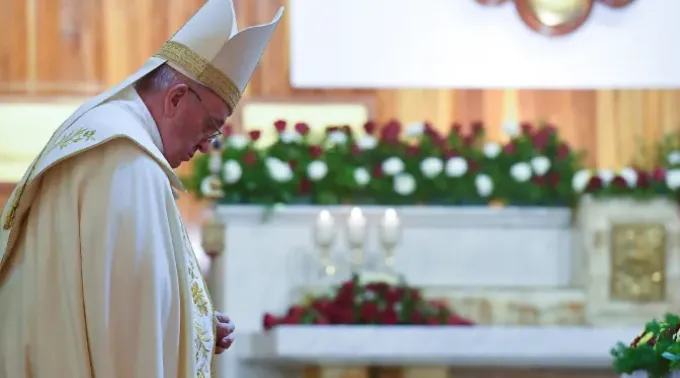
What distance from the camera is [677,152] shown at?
618cm

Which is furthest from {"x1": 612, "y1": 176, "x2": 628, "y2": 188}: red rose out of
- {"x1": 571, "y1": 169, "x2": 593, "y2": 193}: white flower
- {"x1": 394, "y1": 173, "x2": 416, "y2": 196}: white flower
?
{"x1": 394, "y1": 173, "x2": 416, "y2": 196}: white flower

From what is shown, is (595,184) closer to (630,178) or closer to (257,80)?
(630,178)

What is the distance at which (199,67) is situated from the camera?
2809mm

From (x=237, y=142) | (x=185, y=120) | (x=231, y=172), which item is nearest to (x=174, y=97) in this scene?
(x=185, y=120)

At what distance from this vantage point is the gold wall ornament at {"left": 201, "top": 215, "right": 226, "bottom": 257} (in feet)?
17.3

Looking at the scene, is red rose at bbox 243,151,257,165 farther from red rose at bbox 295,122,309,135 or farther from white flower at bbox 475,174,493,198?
white flower at bbox 475,174,493,198

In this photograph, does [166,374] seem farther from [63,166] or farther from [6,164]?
[6,164]

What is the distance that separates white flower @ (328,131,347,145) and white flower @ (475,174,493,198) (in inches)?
24.9

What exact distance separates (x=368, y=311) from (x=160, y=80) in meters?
2.56

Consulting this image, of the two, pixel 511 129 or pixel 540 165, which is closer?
pixel 540 165

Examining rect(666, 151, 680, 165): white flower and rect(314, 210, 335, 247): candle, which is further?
→ rect(666, 151, 680, 165): white flower

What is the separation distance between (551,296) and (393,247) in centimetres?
72

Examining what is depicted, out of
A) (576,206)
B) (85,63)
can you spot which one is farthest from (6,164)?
(576,206)

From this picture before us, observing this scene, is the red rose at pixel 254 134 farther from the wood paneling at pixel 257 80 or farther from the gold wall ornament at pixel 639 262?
the wood paneling at pixel 257 80
